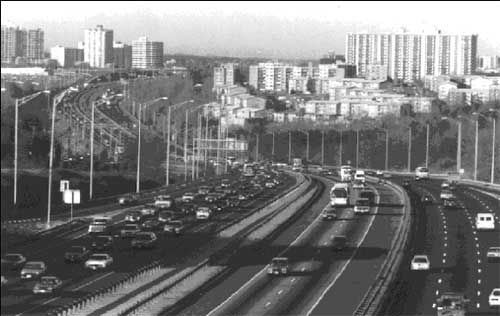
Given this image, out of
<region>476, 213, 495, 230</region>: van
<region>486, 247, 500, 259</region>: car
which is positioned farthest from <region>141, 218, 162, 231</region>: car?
<region>476, 213, 495, 230</region>: van

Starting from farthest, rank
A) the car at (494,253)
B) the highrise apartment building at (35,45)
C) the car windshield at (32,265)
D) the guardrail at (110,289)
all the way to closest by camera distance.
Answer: the car at (494,253) → the guardrail at (110,289) → the highrise apartment building at (35,45) → the car windshield at (32,265)

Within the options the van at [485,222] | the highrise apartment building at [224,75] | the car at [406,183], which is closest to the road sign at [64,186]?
the van at [485,222]

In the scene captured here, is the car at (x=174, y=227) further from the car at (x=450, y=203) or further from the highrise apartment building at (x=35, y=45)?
the car at (x=450, y=203)

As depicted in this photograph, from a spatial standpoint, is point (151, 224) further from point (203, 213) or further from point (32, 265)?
point (32, 265)

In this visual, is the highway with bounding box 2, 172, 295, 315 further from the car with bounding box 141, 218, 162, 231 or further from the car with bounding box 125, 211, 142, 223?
the car with bounding box 141, 218, 162, 231

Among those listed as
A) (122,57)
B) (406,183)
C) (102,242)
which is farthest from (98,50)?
(406,183)
